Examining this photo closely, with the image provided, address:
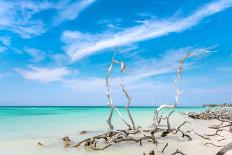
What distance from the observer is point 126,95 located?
29.5 ft

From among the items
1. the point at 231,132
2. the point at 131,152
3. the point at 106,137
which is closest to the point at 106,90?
the point at 106,137

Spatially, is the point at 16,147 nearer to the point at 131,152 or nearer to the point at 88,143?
the point at 88,143

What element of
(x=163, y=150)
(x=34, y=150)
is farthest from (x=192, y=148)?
(x=34, y=150)

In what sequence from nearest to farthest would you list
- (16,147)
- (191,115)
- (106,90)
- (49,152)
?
1. (49,152)
2. (16,147)
3. (106,90)
4. (191,115)

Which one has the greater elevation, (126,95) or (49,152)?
(126,95)

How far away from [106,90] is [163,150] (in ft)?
8.52

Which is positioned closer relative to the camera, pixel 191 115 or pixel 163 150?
pixel 163 150

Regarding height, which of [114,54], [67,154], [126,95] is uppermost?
[114,54]

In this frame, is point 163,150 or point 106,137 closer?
point 163,150

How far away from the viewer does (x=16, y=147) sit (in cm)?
768

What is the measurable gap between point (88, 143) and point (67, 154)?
822mm

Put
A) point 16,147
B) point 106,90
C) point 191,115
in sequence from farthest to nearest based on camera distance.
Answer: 1. point 191,115
2. point 106,90
3. point 16,147

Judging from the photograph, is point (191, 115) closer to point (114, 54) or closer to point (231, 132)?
point (231, 132)

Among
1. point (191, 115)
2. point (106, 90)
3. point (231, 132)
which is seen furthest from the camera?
point (191, 115)
